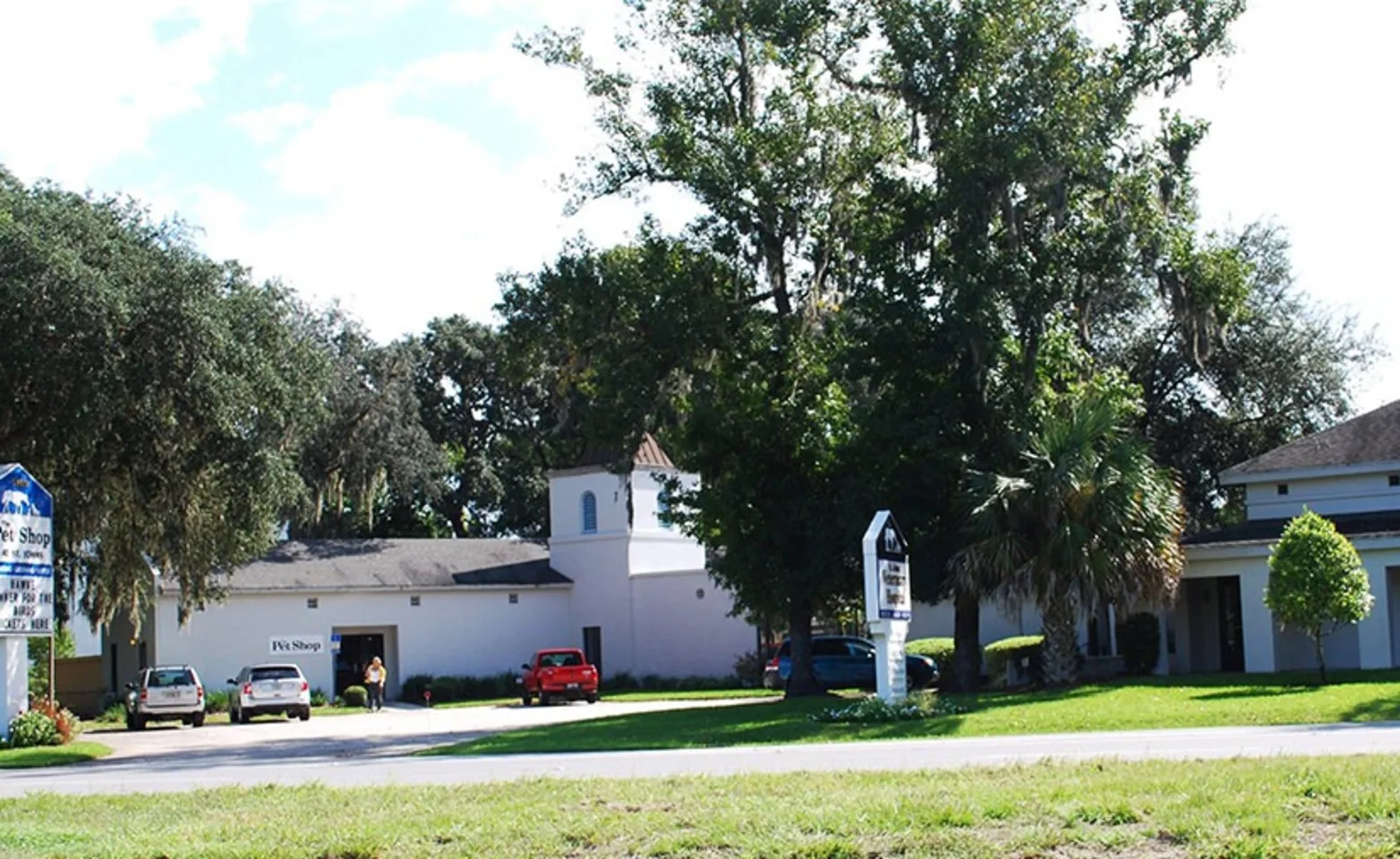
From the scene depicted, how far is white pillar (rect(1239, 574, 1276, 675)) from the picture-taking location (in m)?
34.2

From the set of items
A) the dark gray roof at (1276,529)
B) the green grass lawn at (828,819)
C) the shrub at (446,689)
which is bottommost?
the shrub at (446,689)

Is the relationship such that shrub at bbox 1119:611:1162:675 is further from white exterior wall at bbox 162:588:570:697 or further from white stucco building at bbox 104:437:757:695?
white exterior wall at bbox 162:588:570:697

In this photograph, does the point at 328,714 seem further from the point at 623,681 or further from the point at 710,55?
the point at 710,55

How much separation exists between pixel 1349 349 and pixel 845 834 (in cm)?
4311

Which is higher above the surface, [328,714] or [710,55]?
[710,55]

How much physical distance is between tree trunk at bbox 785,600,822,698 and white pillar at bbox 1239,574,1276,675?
900cm

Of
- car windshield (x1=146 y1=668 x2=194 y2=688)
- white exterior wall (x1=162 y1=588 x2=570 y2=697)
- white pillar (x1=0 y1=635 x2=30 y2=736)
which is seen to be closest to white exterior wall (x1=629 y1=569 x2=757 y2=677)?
white exterior wall (x1=162 y1=588 x2=570 y2=697)

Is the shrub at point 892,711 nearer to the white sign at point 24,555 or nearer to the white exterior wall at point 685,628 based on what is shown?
the white sign at point 24,555

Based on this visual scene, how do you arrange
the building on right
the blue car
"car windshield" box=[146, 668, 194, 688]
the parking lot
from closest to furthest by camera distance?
1. the parking lot
2. the building on right
3. the blue car
4. "car windshield" box=[146, 668, 194, 688]

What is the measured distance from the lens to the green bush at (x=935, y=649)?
134 feet

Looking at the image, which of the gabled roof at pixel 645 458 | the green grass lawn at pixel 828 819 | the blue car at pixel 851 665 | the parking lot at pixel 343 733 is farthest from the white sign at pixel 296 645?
the green grass lawn at pixel 828 819

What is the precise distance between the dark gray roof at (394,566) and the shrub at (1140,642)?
83.3 feet

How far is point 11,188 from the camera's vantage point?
31125 millimetres

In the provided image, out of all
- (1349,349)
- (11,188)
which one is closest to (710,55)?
(11,188)
